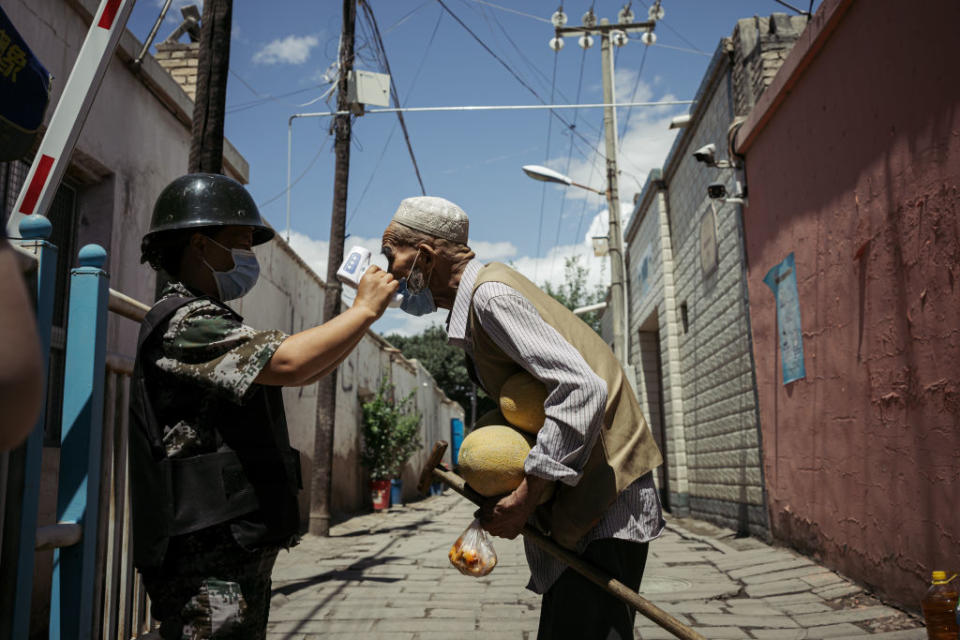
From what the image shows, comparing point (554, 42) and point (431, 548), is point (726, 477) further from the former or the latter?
point (554, 42)

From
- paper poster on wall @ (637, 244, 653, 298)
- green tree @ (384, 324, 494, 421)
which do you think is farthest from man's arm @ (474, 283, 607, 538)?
green tree @ (384, 324, 494, 421)

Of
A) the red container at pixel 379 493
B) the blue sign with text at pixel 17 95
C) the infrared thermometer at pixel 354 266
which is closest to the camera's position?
the blue sign with text at pixel 17 95

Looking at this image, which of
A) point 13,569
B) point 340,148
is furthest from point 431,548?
point 13,569

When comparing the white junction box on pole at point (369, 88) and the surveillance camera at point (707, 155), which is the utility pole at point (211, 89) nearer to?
the surveillance camera at point (707, 155)

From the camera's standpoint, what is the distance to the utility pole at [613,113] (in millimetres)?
13797

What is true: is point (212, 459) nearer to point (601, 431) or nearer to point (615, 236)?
point (601, 431)

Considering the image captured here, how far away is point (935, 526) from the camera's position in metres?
4.20

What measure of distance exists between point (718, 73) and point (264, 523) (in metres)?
8.58

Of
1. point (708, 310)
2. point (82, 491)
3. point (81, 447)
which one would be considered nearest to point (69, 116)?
point (81, 447)

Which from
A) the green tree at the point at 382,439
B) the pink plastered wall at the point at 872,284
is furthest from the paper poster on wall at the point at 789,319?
the green tree at the point at 382,439

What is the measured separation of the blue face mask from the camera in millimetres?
2324

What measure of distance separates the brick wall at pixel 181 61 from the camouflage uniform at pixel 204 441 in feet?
25.7

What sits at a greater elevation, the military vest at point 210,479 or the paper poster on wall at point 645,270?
the paper poster on wall at point 645,270

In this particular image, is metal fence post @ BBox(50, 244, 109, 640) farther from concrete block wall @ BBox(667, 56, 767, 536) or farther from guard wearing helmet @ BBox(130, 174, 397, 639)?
concrete block wall @ BBox(667, 56, 767, 536)
